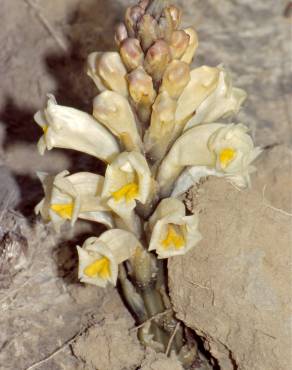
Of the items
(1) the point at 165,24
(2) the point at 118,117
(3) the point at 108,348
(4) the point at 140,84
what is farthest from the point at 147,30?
(3) the point at 108,348

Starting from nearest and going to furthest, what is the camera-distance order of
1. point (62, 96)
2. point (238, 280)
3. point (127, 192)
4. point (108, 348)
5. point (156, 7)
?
point (156, 7) < point (127, 192) < point (238, 280) < point (108, 348) < point (62, 96)

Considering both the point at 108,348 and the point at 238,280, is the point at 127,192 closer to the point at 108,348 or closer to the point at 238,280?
the point at 238,280

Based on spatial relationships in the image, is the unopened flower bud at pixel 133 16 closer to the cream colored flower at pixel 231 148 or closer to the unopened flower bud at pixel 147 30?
the unopened flower bud at pixel 147 30

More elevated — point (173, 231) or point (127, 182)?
point (127, 182)

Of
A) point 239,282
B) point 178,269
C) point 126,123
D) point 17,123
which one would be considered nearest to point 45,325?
point 178,269

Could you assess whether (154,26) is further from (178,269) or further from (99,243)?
(178,269)

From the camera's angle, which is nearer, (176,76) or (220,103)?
(176,76)

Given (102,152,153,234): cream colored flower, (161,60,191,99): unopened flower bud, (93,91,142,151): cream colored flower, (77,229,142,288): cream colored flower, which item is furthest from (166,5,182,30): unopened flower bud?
(77,229,142,288): cream colored flower

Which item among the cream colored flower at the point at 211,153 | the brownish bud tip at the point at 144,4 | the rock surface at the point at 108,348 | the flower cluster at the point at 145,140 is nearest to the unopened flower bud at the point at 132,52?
the flower cluster at the point at 145,140
